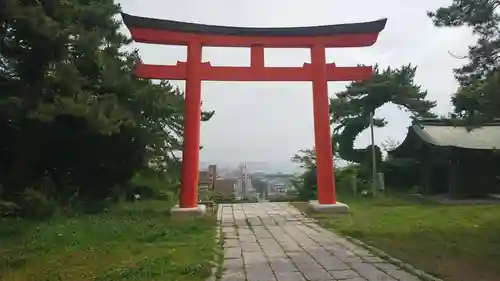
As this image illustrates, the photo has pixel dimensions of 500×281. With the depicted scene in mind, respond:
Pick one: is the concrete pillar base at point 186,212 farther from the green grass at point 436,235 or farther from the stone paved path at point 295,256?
the green grass at point 436,235

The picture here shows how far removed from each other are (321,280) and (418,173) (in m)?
16.1

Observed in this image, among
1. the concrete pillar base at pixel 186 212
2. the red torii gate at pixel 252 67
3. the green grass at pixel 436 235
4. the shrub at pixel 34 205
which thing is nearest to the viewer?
the green grass at pixel 436 235

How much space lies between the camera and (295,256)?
6.68 meters

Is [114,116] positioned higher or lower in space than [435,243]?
higher

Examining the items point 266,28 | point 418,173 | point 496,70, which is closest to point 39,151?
point 266,28

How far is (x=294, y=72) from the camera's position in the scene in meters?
12.4

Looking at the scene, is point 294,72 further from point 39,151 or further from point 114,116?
point 39,151

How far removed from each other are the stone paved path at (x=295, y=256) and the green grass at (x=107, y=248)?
41 centimetres

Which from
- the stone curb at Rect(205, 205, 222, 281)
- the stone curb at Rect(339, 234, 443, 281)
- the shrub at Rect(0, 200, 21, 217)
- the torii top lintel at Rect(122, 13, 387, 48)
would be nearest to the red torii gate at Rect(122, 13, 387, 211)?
the torii top lintel at Rect(122, 13, 387, 48)

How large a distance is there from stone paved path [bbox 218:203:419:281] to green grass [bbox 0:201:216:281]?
1.36 feet

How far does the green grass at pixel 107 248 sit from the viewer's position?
5598mm

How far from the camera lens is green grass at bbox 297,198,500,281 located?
5.79 m

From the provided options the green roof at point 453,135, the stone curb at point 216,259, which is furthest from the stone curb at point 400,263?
the green roof at point 453,135

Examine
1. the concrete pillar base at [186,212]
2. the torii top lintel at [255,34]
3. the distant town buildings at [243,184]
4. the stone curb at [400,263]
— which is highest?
the torii top lintel at [255,34]
